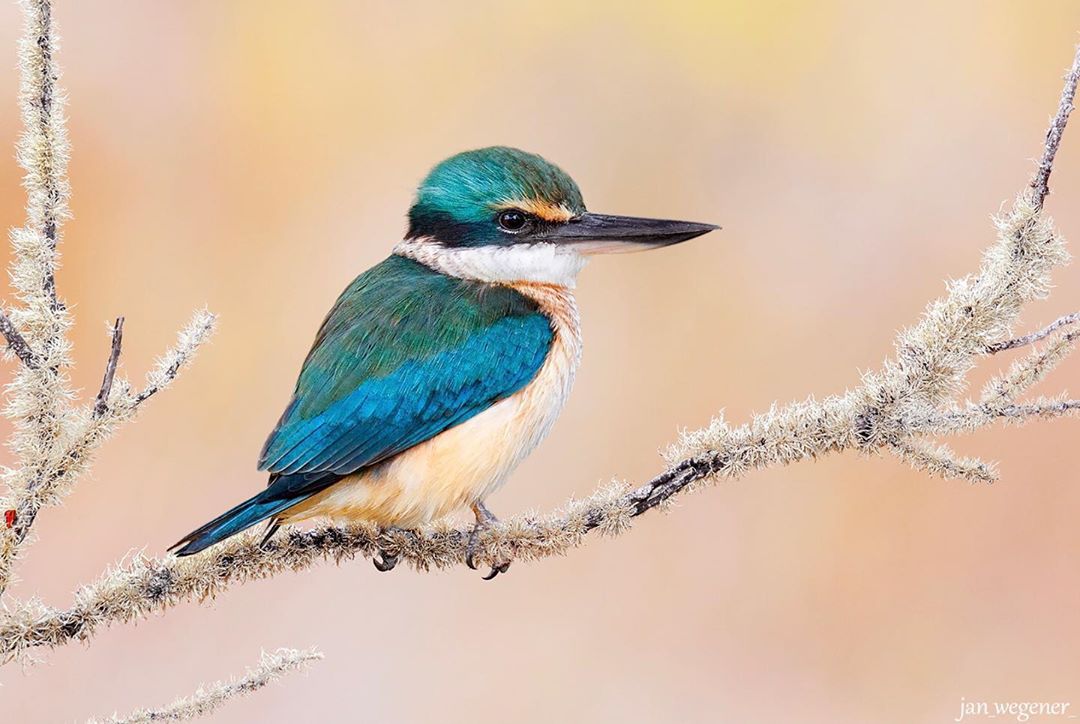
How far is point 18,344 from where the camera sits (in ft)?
4.13

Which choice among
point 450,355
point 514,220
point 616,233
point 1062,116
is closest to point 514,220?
point 514,220

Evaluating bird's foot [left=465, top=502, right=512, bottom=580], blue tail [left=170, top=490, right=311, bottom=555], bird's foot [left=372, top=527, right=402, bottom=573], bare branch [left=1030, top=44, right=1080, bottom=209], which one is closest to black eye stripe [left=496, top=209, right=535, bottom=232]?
bird's foot [left=465, top=502, right=512, bottom=580]

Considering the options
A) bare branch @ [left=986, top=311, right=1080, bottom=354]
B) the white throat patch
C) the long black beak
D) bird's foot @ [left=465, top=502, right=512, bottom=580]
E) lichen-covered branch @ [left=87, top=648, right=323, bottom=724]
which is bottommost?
lichen-covered branch @ [left=87, top=648, right=323, bottom=724]

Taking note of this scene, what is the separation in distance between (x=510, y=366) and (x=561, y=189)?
356 mm

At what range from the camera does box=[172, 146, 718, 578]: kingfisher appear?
1.92 metres

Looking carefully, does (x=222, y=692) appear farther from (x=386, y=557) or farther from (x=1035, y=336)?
(x=1035, y=336)

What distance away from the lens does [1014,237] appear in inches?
56.5

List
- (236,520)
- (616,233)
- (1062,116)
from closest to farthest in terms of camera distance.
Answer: (1062,116)
(236,520)
(616,233)

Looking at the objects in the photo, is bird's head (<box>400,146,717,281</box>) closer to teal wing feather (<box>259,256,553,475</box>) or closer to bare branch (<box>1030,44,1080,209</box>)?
teal wing feather (<box>259,256,553,475</box>)

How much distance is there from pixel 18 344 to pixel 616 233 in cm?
118

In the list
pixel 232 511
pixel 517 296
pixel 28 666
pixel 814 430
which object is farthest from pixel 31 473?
pixel 517 296

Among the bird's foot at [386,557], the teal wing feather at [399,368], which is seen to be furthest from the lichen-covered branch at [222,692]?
the bird's foot at [386,557]

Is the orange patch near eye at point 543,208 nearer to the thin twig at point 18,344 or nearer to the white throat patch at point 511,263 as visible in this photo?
the white throat patch at point 511,263

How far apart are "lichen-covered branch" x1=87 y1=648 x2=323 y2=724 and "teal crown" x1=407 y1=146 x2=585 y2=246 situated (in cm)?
115
